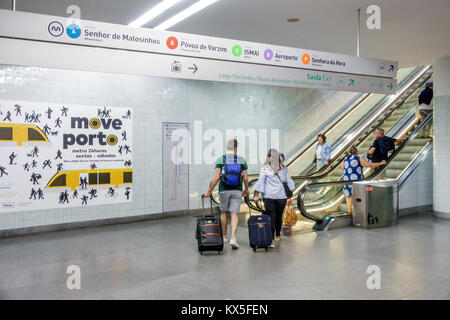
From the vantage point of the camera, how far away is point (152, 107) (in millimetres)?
8773

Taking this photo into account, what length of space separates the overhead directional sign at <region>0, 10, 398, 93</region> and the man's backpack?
4.57 feet

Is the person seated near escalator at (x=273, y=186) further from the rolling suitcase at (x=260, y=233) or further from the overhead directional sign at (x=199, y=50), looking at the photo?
the overhead directional sign at (x=199, y=50)

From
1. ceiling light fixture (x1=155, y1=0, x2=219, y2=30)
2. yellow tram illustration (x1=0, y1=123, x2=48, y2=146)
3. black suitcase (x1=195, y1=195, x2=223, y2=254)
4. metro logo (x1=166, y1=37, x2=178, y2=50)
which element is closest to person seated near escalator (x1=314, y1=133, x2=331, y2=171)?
black suitcase (x1=195, y1=195, x2=223, y2=254)

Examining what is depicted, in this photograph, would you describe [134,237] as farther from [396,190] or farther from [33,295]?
[396,190]

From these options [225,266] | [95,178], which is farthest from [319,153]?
[225,266]

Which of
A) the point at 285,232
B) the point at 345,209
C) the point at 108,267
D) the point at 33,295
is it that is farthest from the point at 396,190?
the point at 33,295

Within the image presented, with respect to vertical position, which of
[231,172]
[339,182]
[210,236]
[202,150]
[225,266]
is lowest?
[225,266]

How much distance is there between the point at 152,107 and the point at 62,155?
2.17 meters

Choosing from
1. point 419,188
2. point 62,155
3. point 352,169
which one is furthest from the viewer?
point 419,188

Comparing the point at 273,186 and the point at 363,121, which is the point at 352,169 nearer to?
the point at 273,186

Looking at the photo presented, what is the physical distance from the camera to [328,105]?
12680 millimetres

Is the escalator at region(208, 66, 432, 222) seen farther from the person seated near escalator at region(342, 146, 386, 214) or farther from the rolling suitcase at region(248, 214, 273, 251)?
the rolling suitcase at region(248, 214, 273, 251)

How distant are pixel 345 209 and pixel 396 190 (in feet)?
3.77

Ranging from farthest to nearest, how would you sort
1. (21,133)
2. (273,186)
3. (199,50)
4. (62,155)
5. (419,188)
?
(419,188) → (62,155) → (21,133) → (273,186) → (199,50)
